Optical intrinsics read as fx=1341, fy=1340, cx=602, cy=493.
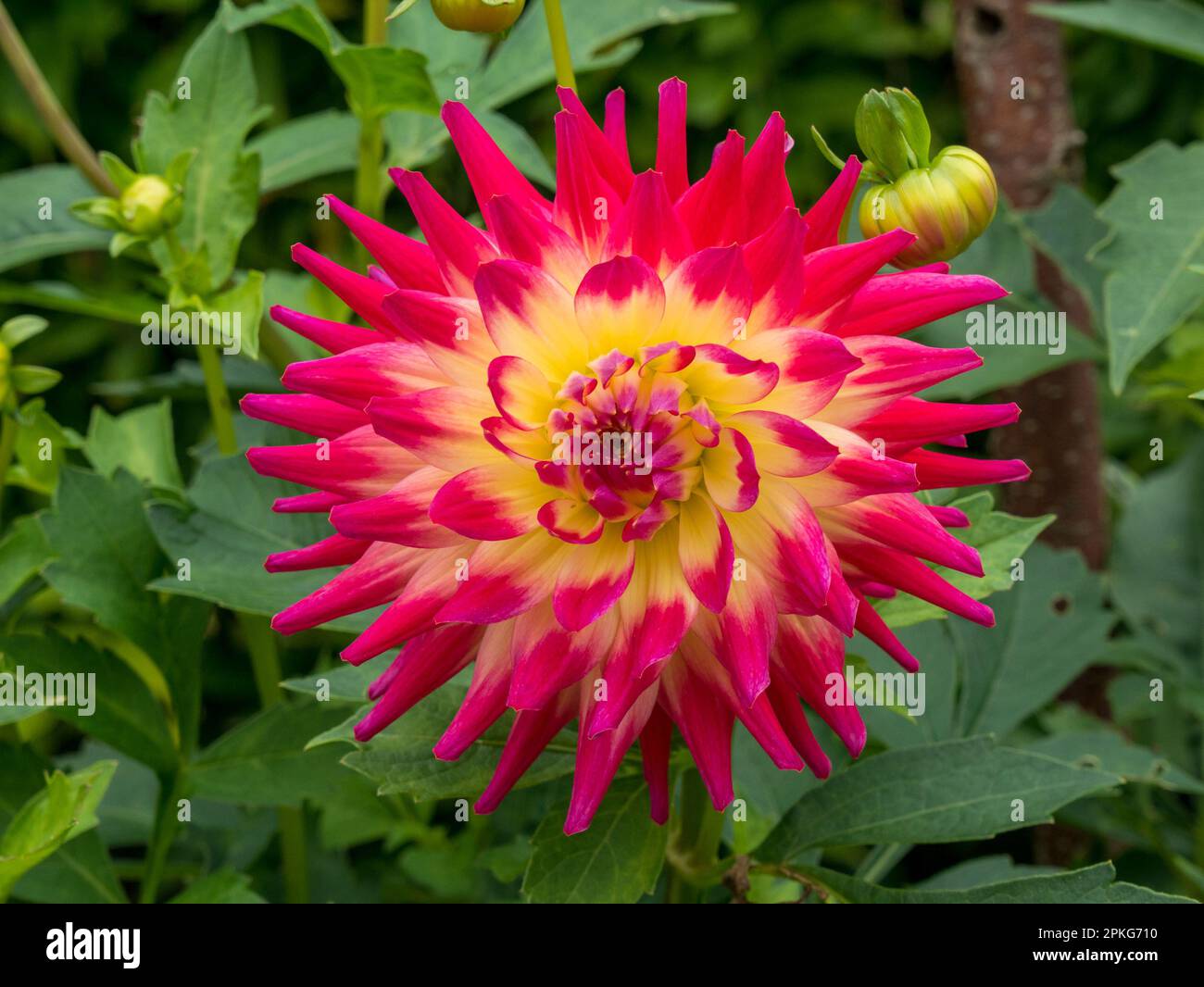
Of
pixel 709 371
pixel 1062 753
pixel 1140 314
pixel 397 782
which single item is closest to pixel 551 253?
pixel 709 371

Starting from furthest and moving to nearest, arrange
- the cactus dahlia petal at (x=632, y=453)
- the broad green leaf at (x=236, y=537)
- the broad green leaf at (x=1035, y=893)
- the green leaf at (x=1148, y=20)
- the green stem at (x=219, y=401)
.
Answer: the green leaf at (x=1148, y=20), the green stem at (x=219, y=401), the broad green leaf at (x=236, y=537), the broad green leaf at (x=1035, y=893), the cactus dahlia petal at (x=632, y=453)

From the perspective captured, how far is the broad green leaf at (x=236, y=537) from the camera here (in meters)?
0.71

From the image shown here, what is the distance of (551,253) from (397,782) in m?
0.24

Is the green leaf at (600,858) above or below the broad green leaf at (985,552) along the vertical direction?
below

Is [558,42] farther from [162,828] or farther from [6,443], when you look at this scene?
[162,828]

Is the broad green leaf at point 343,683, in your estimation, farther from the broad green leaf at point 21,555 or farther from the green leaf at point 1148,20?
the green leaf at point 1148,20

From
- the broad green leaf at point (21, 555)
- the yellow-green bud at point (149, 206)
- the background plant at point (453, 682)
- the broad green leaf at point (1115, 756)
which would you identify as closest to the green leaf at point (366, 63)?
the background plant at point (453, 682)

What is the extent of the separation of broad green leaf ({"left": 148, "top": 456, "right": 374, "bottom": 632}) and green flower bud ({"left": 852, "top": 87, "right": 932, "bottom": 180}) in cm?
35

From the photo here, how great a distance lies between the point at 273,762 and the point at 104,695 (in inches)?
4.2

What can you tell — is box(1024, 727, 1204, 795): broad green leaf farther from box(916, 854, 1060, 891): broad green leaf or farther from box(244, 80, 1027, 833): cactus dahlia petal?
box(244, 80, 1027, 833): cactus dahlia petal

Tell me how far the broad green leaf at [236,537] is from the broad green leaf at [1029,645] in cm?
41

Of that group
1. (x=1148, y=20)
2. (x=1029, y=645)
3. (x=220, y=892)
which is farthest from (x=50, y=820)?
(x=1148, y=20)

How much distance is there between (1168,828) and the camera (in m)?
1.01
